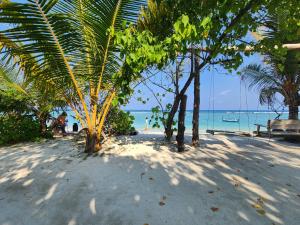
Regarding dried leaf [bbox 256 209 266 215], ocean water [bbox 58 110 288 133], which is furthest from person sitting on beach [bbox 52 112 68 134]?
dried leaf [bbox 256 209 266 215]

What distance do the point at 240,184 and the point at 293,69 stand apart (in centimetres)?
605

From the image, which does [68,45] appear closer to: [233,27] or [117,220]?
[233,27]

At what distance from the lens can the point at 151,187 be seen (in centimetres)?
444

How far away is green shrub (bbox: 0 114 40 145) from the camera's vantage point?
29.1ft

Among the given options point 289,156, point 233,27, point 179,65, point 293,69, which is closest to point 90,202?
point 233,27

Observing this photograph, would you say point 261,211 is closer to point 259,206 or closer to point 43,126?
point 259,206

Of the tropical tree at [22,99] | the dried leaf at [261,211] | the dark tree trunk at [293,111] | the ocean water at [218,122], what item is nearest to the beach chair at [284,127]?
the dark tree trunk at [293,111]

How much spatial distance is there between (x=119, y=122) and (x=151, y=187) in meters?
5.66

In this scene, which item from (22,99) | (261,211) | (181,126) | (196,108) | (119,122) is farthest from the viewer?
(119,122)

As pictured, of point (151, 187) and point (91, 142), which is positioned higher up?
point (91, 142)

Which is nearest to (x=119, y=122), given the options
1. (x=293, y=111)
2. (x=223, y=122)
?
(x=293, y=111)

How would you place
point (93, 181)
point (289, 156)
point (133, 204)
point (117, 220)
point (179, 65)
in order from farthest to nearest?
point (179, 65) → point (289, 156) → point (93, 181) → point (133, 204) → point (117, 220)

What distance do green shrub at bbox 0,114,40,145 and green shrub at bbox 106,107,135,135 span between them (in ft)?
8.14

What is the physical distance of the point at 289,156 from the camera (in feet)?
21.5
